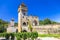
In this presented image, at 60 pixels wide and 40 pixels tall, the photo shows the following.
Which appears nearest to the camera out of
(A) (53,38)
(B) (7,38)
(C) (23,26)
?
(A) (53,38)

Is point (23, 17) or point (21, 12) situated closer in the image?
point (23, 17)

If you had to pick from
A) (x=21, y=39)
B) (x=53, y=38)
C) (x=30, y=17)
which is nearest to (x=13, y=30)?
(x=30, y=17)

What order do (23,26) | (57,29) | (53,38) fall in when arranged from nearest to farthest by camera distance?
1. (53,38)
2. (57,29)
3. (23,26)

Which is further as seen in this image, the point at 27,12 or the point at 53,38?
the point at 27,12

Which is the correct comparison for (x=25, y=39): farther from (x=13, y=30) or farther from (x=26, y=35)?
(x=13, y=30)

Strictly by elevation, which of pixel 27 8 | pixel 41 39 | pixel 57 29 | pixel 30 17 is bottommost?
pixel 41 39

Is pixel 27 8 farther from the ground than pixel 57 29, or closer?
farther from the ground

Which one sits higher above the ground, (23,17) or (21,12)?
(21,12)

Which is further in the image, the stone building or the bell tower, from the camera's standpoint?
the bell tower

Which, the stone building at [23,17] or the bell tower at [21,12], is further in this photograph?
the bell tower at [21,12]

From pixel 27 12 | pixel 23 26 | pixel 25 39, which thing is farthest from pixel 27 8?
pixel 25 39

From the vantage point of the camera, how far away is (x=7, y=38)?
126 feet

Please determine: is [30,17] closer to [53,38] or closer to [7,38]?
[7,38]

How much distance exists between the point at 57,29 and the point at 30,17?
14.9 meters
